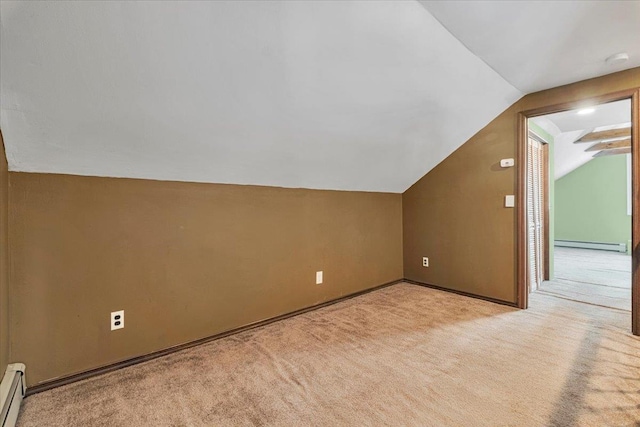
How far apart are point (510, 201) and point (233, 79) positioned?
279 cm

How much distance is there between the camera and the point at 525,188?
2910mm

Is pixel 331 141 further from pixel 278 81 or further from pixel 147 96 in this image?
pixel 147 96

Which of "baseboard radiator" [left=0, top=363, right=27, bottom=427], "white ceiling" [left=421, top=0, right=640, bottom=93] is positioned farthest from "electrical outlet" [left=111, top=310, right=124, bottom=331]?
"white ceiling" [left=421, top=0, right=640, bottom=93]

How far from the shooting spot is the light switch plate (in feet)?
9.71

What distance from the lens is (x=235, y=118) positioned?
184cm

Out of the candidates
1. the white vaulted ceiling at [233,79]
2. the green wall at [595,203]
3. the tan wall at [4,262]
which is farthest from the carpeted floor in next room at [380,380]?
the green wall at [595,203]

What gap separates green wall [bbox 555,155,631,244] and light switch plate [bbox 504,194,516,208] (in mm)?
5813

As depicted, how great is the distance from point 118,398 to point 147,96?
61.2 inches

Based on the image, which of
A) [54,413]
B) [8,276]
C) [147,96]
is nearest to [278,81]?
[147,96]

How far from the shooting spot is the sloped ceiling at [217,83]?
1.21m

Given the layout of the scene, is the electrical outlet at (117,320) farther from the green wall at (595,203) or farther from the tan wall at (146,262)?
the green wall at (595,203)

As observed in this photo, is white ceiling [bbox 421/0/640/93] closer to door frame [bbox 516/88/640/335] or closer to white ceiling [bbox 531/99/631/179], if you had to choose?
door frame [bbox 516/88/640/335]

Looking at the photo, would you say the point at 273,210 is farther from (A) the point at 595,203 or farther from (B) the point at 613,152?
(A) the point at 595,203

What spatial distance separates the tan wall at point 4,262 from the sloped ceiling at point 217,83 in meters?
0.09
